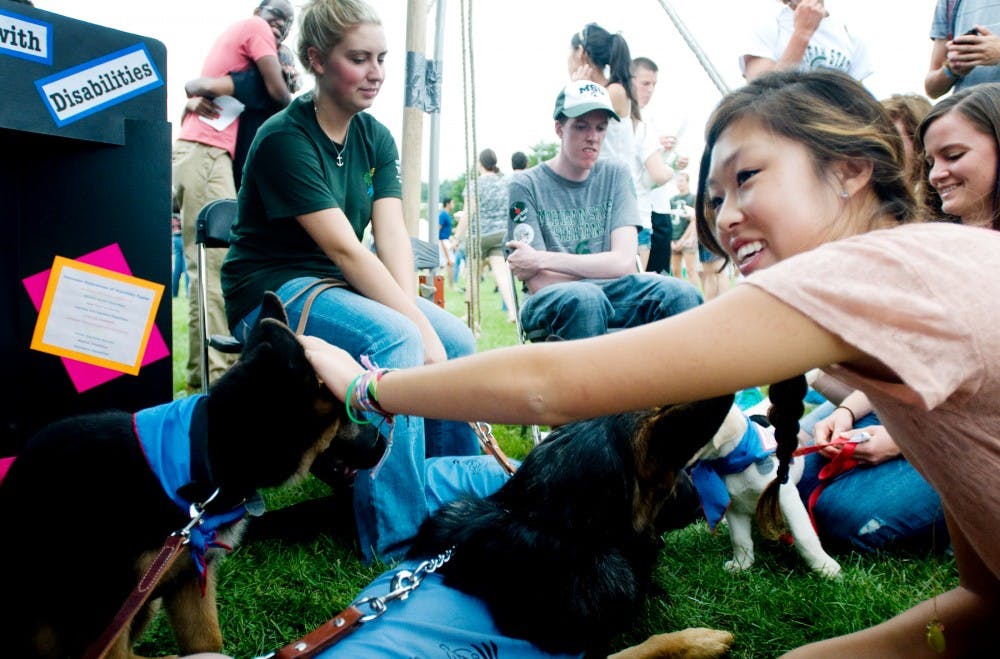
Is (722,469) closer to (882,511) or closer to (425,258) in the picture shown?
(882,511)

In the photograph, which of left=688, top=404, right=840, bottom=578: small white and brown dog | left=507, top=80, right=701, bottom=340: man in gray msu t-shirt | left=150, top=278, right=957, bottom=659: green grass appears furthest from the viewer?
left=507, top=80, right=701, bottom=340: man in gray msu t-shirt

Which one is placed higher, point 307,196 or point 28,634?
point 307,196

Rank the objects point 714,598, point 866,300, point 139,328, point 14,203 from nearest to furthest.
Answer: point 866,300 < point 714,598 < point 14,203 < point 139,328

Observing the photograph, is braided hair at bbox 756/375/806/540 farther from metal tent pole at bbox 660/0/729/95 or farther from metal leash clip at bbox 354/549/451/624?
metal tent pole at bbox 660/0/729/95

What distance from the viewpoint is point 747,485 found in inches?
109

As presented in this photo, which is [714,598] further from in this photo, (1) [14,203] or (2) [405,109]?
(2) [405,109]

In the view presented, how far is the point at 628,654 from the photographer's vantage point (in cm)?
221

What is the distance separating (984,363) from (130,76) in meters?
3.16

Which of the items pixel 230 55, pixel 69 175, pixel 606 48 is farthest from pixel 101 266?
pixel 606 48

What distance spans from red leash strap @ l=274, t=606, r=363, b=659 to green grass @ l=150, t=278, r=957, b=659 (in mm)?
869

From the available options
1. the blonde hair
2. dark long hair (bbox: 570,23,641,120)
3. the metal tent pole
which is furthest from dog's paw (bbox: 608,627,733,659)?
dark long hair (bbox: 570,23,641,120)

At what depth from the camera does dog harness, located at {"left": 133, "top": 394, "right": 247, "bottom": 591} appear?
201cm

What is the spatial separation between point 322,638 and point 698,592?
60.4 inches

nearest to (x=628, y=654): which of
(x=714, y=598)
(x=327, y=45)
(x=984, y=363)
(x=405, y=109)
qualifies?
(x=714, y=598)
